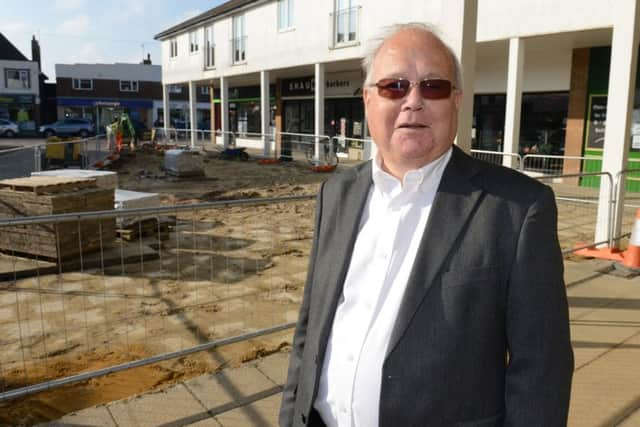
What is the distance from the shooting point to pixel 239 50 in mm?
27047

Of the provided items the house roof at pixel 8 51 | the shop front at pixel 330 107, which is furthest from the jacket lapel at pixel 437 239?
the house roof at pixel 8 51

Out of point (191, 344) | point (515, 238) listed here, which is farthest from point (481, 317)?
point (191, 344)

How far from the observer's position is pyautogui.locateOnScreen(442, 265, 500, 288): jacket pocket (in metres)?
1.47

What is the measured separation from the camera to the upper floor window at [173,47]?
116 ft

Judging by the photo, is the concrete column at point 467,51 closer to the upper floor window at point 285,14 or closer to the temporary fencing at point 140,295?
the temporary fencing at point 140,295

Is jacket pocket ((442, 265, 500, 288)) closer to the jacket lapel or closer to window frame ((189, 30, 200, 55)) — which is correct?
the jacket lapel

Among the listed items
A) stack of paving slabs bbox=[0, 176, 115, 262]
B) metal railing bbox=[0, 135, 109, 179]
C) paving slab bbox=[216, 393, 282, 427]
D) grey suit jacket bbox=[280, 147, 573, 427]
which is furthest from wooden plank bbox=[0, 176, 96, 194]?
metal railing bbox=[0, 135, 109, 179]

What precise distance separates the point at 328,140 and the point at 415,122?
1944cm

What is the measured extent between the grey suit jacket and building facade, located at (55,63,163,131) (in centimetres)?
5942

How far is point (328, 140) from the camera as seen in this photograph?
68.6 feet

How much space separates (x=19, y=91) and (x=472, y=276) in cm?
→ 6222

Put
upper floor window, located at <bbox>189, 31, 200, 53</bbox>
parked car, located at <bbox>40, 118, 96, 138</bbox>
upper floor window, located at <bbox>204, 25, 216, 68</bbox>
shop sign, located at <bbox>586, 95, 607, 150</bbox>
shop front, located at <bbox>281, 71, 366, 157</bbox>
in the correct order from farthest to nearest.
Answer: parked car, located at <bbox>40, 118, 96, 138</bbox> < upper floor window, located at <bbox>189, 31, 200, 53</bbox> < upper floor window, located at <bbox>204, 25, 216, 68</bbox> < shop front, located at <bbox>281, 71, 366, 157</bbox> < shop sign, located at <bbox>586, 95, 607, 150</bbox>

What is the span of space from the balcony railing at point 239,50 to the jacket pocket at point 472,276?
26.3 metres

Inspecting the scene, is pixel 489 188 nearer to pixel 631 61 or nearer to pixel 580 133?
pixel 631 61
